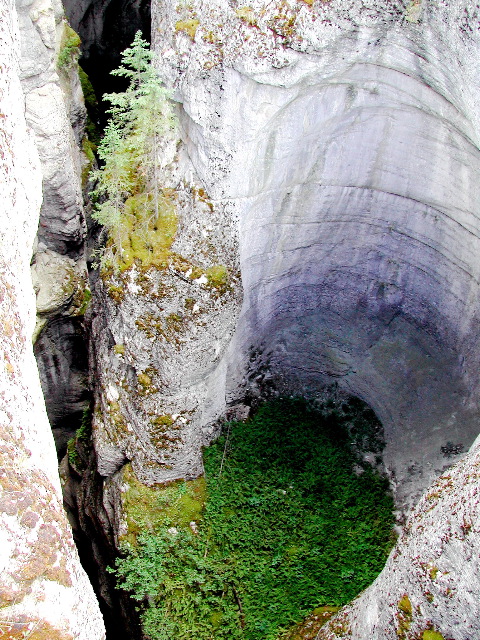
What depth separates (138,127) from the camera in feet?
33.9

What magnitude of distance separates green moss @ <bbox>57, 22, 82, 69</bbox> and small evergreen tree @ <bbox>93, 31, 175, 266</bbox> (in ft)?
10.1

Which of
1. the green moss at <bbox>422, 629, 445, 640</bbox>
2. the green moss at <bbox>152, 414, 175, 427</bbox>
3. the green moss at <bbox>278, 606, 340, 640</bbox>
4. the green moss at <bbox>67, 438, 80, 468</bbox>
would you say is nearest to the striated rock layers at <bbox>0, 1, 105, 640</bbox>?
the green moss at <bbox>422, 629, 445, 640</bbox>

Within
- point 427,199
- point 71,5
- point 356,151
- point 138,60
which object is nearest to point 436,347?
point 427,199

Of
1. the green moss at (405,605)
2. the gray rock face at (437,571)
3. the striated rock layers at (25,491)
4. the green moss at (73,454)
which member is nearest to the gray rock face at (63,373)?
the green moss at (73,454)

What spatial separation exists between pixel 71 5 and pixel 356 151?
10429 mm

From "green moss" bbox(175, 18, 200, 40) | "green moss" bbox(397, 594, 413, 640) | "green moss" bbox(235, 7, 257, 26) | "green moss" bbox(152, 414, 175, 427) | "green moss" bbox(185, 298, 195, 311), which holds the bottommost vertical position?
"green moss" bbox(397, 594, 413, 640)

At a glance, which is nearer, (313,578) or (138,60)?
(138,60)

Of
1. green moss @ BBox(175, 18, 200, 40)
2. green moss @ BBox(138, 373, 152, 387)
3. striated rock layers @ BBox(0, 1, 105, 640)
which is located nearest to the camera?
striated rock layers @ BBox(0, 1, 105, 640)

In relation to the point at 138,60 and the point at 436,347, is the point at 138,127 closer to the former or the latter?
the point at 138,60

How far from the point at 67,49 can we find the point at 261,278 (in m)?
6.31

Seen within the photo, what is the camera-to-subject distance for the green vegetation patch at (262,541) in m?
10.8

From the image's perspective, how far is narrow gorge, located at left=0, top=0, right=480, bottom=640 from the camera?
24.3ft

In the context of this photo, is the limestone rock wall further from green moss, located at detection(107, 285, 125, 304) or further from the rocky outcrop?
green moss, located at detection(107, 285, 125, 304)

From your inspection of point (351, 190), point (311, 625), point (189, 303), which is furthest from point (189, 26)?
point (311, 625)
